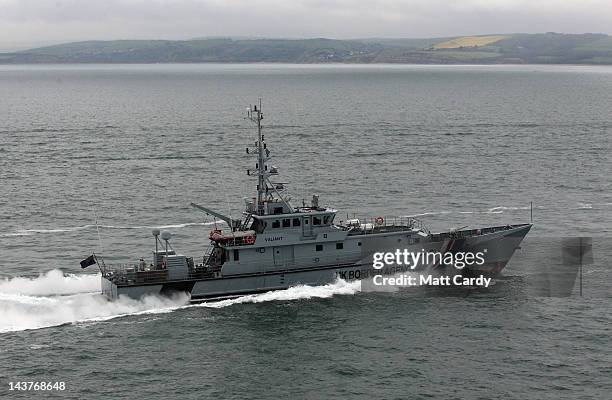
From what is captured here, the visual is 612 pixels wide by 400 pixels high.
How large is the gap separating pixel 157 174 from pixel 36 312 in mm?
46470

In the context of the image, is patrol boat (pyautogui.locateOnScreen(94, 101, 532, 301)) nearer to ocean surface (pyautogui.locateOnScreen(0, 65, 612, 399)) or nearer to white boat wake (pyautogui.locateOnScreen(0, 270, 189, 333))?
white boat wake (pyautogui.locateOnScreen(0, 270, 189, 333))

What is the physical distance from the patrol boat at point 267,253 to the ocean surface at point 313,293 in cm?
114

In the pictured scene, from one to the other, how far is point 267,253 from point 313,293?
155 inches

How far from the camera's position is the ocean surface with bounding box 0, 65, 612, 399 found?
129ft

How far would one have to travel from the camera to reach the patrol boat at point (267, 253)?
50.2 metres

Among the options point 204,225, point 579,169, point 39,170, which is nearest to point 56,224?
point 204,225

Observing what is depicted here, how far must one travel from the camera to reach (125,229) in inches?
2630

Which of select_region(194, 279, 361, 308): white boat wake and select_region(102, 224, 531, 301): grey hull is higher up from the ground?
select_region(102, 224, 531, 301): grey hull

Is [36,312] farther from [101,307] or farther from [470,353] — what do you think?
[470,353]

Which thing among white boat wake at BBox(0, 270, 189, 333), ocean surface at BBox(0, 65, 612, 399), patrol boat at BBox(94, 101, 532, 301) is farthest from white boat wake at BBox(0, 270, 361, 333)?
patrol boat at BBox(94, 101, 532, 301)

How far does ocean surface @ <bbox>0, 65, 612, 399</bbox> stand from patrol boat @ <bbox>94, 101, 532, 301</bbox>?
3.75ft
